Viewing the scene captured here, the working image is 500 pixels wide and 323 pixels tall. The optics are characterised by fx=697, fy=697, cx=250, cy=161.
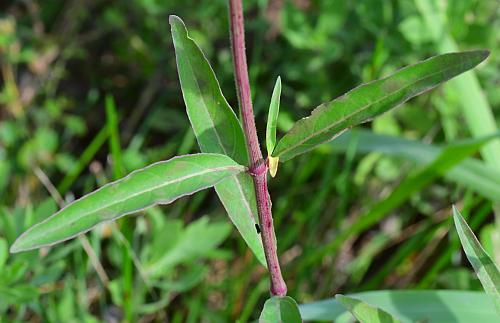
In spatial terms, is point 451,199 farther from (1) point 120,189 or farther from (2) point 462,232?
(1) point 120,189

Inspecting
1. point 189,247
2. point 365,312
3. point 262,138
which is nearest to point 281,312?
point 365,312

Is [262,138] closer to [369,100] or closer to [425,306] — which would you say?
[425,306]

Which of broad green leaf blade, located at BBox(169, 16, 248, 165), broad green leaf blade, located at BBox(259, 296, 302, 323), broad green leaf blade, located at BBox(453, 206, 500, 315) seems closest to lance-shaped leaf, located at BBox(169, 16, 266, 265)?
broad green leaf blade, located at BBox(169, 16, 248, 165)

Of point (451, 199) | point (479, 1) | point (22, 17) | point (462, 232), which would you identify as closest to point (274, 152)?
point (462, 232)

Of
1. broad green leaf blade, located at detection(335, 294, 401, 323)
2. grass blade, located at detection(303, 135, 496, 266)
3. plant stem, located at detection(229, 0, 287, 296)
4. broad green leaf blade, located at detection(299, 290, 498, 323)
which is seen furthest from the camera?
grass blade, located at detection(303, 135, 496, 266)

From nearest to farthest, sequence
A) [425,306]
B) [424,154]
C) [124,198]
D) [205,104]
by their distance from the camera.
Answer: [124,198] < [205,104] < [425,306] < [424,154]

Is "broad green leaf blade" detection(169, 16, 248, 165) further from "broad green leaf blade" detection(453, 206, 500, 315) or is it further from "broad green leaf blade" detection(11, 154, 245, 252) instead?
"broad green leaf blade" detection(453, 206, 500, 315)
